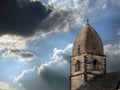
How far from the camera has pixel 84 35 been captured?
63688mm

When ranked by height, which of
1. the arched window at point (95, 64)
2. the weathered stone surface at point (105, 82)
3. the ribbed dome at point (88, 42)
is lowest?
the weathered stone surface at point (105, 82)

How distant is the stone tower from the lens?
205 ft

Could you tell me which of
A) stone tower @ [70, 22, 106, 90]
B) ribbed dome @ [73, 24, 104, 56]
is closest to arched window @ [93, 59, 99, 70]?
stone tower @ [70, 22, 106, 90]

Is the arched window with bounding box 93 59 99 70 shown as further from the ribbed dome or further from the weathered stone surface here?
the weathered stone surface

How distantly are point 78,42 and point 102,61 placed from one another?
3930 mm

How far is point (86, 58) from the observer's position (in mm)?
62656

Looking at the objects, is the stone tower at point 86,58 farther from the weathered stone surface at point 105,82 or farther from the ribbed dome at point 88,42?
the weathered stone surface at point 105,82

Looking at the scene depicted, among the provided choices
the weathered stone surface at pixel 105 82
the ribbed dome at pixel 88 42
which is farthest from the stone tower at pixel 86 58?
the weathered stone surface at pixel 105 82

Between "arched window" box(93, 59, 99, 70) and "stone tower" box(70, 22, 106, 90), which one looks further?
"arched window" box(93, 59, 99, 70)

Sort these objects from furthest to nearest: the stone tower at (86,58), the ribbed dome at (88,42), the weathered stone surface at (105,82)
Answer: the ribbed dome at (88,42) → the stone tower at (86,58) → the weathered stone surface at (105,82)

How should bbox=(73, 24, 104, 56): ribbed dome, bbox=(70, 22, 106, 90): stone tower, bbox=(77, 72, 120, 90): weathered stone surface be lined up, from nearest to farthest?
bbox=(77, 72, 120, 90): weathered stone surface, bbox=(70, 22, 106, 90): stone tower, bbox=(73, 24, 104, 56): ribbed dome

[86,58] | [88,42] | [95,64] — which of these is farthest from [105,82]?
[88,42]

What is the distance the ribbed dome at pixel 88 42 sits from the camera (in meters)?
63.1

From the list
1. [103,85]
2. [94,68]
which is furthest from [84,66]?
[103,85]
